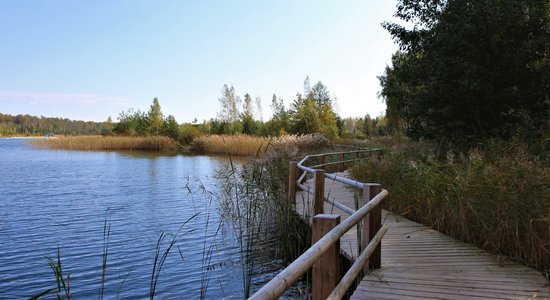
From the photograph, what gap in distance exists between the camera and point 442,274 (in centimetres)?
448

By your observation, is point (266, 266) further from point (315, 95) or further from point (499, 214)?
point (315, 95)

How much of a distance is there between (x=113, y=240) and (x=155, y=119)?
48424 millimetres

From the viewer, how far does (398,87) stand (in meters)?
14.7

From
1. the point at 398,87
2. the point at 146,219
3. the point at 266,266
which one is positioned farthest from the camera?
the point at 398,87

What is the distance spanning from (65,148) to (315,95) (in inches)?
1167

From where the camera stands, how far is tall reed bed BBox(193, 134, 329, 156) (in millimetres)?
25391

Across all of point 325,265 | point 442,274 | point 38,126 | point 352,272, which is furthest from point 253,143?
point 38,126

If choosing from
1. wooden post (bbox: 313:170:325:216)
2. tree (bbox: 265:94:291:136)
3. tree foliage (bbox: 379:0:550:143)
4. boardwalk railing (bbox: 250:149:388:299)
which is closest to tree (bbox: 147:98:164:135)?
tree (bbox: 265:94:291:136)

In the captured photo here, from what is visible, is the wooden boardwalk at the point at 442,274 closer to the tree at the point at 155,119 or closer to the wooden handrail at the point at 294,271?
the wooden handrail at the point at 294,271

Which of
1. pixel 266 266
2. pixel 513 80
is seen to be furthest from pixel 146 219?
pixel 513 80

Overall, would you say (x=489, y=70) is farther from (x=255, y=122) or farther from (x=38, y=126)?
(x=38, y=126)

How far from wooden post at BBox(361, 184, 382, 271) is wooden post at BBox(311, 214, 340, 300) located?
138 centimetres

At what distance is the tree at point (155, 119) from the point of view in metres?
55.1

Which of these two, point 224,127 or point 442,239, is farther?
point 224,127
